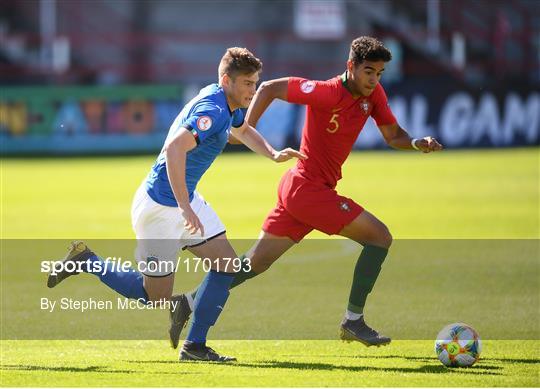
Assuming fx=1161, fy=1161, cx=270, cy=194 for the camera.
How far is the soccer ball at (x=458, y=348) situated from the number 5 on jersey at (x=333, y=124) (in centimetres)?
186

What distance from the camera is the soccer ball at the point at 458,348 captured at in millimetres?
7922

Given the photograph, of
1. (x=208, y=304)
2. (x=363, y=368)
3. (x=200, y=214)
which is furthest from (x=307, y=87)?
(x=363, y=368)

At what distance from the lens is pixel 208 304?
26.7ft

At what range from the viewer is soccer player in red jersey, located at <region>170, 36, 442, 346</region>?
28.4 ft

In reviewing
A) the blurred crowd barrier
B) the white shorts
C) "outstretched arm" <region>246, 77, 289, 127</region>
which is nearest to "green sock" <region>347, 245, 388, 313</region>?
the white shorts

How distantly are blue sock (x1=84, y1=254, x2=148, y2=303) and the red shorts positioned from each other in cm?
115

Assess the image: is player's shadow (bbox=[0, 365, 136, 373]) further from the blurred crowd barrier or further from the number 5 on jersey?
the blurred crowd barrier

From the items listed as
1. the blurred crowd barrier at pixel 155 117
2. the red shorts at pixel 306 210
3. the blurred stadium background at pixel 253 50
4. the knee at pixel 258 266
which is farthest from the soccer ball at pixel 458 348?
the blurred stadium background at pixel 253 50

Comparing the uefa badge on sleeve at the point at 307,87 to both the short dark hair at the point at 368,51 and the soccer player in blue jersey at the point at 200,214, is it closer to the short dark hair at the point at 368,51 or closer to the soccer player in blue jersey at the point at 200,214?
the short dark hair at the point at 368,51

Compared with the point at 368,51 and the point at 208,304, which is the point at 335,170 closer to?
the point at 368,51

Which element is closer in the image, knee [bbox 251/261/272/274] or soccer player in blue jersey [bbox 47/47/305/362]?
soccer player in blue jersey [bbox 47/47/305/362]

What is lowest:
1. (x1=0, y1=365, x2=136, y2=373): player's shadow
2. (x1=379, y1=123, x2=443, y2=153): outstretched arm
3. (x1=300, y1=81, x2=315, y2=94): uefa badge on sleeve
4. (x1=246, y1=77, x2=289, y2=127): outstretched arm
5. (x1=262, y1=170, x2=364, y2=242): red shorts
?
(x1=0, y1=365, x2=136, y2=373): player's shadow

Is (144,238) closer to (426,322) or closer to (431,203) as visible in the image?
(426,322)

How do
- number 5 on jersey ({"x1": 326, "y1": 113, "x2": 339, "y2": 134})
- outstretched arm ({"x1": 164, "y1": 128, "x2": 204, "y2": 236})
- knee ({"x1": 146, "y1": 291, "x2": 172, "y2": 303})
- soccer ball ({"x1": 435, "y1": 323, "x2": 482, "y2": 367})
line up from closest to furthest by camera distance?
1. outstretched arm ({"x1": 164, "y1": 128, "x2": 204, "y2": 236})
2. soccer ball ({"x1": 435, "y1": 323, "x2": 482, "y2": 367})
3. knee ({"x1": 146, "y1": 291, "x2": 172, "y2": 303})
4. number 5 on jersey ({"x1": 326, "y1": 113, "x2": 339, "y2": 134})
